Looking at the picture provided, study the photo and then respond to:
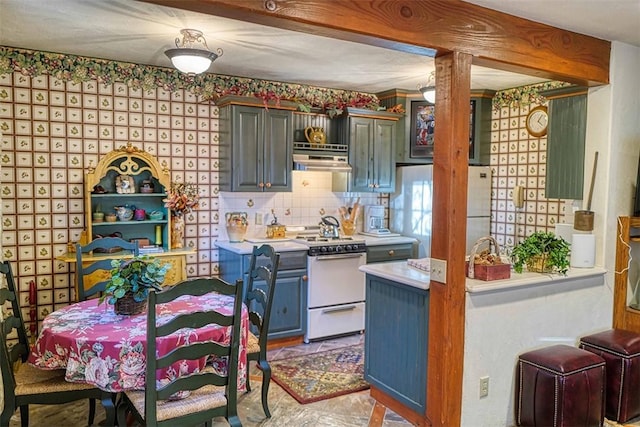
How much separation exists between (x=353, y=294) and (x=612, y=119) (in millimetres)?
2625

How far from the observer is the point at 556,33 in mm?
3082

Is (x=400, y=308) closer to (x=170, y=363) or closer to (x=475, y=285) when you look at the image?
(x=475, y=285)

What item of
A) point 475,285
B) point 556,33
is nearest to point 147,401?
point 475,285

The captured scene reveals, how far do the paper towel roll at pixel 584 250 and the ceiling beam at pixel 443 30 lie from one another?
108cm

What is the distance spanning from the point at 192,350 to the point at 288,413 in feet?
4.09

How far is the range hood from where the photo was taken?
4.83m

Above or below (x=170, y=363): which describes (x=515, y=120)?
above

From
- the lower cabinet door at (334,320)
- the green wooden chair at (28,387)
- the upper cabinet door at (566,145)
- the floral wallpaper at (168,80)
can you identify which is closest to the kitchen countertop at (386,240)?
the lower cabinet door at (334,320)

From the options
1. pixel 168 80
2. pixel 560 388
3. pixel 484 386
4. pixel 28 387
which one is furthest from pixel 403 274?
pixel 168 80

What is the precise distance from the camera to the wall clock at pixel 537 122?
4.80 m

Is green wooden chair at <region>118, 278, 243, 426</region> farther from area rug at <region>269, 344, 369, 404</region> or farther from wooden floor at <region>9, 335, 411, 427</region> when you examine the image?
area rug at <region>269, 344, 369, 404</region>

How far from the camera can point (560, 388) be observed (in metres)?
2.77

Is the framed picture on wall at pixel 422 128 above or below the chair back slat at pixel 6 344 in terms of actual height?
above

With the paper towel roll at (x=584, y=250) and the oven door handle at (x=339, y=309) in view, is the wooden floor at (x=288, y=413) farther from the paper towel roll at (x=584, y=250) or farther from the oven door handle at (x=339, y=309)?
the paper towel roll at (x=584, y=250)
